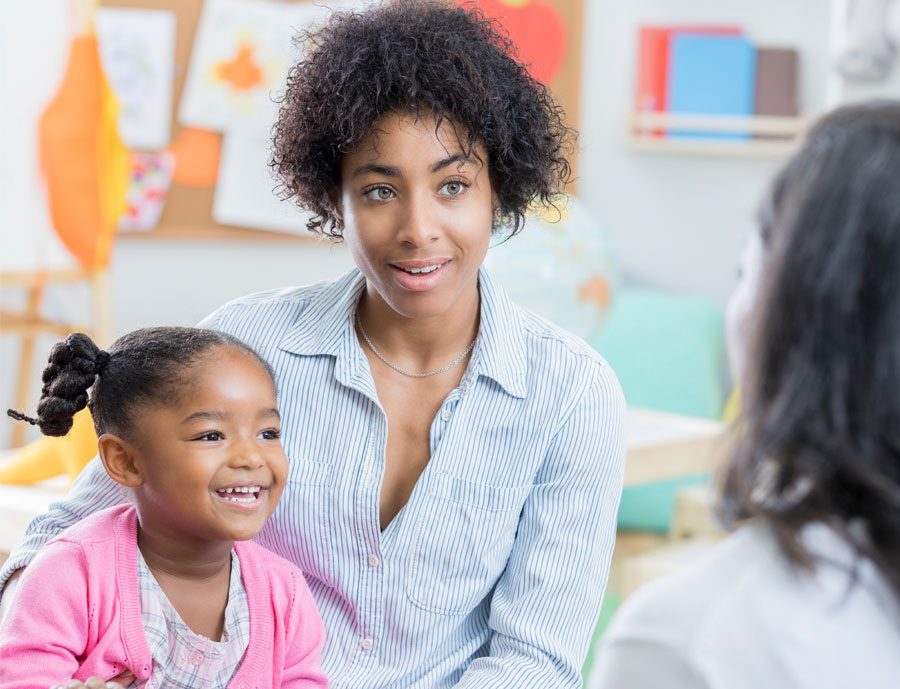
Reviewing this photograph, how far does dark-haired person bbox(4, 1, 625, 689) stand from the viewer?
1.36m

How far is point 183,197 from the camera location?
137 inches

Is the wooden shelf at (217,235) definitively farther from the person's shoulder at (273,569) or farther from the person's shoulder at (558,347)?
the person's shoulder at (273,569)

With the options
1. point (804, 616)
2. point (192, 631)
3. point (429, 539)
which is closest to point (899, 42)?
point (429, 539)

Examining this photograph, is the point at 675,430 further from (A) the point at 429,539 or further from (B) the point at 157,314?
(B) the point at 157,314

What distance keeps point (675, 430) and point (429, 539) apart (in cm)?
124

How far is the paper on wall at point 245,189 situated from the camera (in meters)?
3.51

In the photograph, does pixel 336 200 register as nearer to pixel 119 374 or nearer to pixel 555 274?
pixel 119 374

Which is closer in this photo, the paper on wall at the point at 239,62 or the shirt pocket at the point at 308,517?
the shirt pocket at the point at 308,517

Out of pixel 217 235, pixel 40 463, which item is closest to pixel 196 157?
pixel 217 235

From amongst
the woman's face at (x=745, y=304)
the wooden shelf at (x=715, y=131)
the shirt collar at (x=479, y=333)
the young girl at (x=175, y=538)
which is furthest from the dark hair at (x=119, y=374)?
the wooden shelf at (x=715, y=131)

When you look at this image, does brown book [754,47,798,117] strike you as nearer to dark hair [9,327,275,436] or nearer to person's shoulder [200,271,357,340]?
person's shoulder [200,271,357,340]

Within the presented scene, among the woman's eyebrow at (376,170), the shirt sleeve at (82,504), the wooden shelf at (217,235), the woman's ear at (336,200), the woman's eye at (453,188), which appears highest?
the woman's eyebrow at (376,170)

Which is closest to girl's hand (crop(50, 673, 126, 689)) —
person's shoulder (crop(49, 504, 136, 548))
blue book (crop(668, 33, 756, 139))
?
person's shoulder (crop(49, 504, 136, 548))

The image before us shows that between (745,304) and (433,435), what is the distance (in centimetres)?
64
